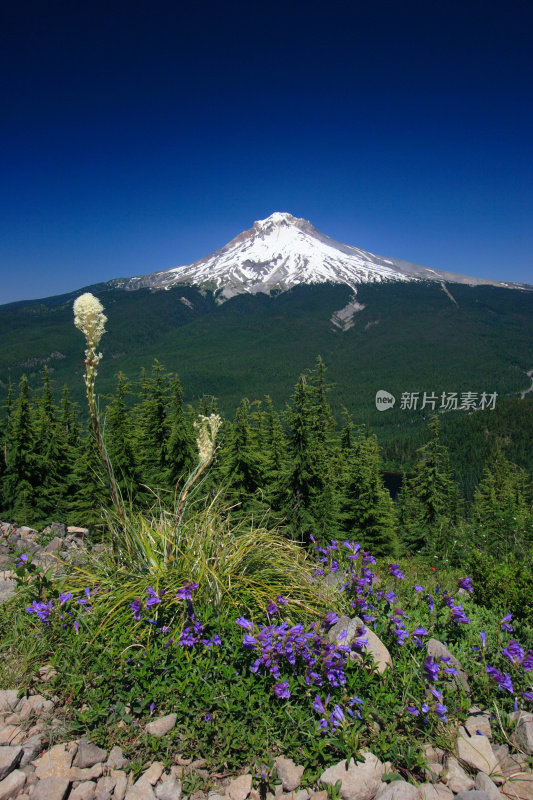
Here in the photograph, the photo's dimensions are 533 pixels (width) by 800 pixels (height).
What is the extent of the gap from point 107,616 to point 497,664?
9.99ft

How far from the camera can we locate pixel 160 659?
9.43 feet

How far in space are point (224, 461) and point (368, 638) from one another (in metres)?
11.2

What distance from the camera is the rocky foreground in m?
2.21

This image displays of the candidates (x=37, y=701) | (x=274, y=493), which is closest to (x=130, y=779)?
(x=37, y=701)

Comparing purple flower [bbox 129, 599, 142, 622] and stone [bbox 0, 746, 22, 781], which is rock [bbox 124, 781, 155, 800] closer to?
stone [bbox 0, 746, 22, 781]

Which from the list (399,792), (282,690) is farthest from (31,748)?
(399,792)

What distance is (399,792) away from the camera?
2207 mm

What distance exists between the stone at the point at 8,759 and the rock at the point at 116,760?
50 centimetres

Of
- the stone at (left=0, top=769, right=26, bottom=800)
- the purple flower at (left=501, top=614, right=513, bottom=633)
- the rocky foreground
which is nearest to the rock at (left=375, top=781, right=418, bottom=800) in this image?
the rocky foreground

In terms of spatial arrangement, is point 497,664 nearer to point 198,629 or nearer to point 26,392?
point 198,629

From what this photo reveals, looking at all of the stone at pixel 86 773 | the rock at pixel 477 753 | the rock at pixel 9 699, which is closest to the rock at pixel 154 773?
the stone at pixel 86 773

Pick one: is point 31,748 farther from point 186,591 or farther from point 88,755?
point 186,591

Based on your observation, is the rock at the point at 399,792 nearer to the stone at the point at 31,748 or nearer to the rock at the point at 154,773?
the rock at the point at 154,773

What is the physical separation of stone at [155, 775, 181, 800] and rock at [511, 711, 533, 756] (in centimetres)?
211
